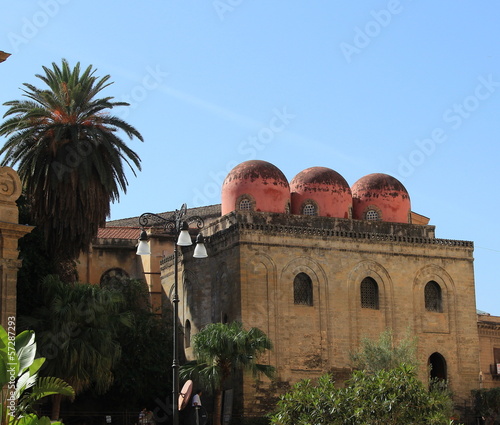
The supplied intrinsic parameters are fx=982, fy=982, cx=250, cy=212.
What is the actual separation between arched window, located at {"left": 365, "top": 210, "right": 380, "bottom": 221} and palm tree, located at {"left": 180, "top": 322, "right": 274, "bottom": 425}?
359 inches

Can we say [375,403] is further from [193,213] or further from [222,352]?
[193,213]

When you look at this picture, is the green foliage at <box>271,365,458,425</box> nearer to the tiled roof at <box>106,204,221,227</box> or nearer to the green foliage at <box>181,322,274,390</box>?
the green foliage at <box>181,322,274,390</box>

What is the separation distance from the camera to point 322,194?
40062 millimetres

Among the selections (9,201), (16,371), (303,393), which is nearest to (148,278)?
(9,201)

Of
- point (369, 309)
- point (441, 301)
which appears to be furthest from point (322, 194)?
point (441, 301)

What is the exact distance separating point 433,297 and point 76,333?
16.0 metres

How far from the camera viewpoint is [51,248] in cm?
→ 3381

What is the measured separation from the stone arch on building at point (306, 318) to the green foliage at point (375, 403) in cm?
1457

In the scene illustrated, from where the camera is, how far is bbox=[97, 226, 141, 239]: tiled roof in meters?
44.8

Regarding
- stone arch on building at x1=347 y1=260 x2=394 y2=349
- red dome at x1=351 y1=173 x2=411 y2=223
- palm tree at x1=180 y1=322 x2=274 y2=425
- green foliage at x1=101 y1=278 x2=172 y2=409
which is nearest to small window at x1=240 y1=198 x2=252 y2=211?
stone arch on building at x1=347 y1=260 x2=394 y2=349

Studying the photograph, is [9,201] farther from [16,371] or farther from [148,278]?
[148,278]

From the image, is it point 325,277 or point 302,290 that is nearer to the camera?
point 302,290

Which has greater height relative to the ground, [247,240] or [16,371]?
[247,240]

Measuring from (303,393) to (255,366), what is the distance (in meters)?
10.9
